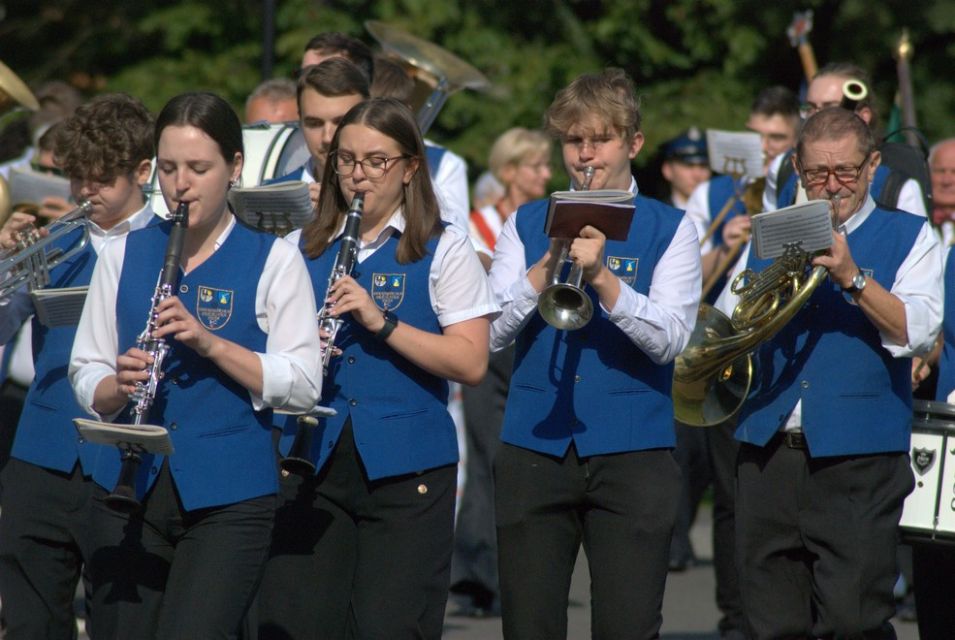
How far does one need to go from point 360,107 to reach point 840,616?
213 centimetres

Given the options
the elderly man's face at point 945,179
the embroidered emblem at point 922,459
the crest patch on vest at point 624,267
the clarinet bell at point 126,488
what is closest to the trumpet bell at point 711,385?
the crest patch on vest at point 624,267

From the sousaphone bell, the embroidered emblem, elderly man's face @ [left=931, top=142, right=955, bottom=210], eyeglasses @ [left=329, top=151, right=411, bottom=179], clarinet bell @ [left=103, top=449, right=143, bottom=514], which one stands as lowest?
clarinet bell @ [left=103, top=449, right=143, bottom=514]

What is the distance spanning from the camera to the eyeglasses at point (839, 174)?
528 centimetres

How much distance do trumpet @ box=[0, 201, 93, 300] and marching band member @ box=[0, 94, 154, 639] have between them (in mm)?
39

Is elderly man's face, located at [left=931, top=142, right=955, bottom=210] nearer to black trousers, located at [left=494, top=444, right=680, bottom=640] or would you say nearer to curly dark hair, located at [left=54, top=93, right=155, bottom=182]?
black trousers, located at [left=494, top=444, right=680, bottom=640]

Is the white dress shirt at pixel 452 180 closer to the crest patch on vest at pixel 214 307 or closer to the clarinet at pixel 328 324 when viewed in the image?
the clarinet at pixel 328 324

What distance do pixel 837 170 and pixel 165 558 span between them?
2.35 m

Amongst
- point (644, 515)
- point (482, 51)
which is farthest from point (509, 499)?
point (482, 51)

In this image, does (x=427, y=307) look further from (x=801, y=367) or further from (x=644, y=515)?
(x=801, y=367)

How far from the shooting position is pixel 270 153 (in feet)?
20.9

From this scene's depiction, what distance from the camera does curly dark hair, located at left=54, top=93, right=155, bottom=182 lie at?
17.5 feet

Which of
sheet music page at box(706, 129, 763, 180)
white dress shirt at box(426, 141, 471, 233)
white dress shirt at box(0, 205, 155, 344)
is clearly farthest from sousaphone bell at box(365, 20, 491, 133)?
white dress shirt at box(0, 205, 155, 344)

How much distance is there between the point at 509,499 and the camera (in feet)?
16.7

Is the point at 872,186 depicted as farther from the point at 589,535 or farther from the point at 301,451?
the point at 301,451
